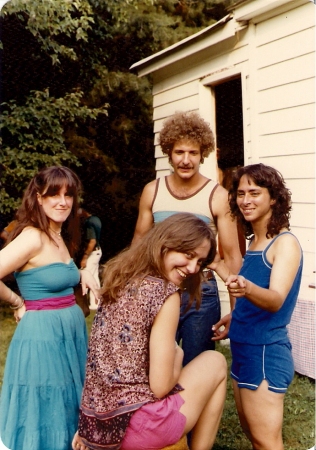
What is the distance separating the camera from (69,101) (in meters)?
7.15

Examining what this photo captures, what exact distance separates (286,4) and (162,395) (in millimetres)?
3768

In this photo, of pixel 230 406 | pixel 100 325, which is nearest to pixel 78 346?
pixel 100 325

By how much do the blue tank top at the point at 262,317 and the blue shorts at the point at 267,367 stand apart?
33 mm

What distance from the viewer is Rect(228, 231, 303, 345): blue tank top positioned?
228cm

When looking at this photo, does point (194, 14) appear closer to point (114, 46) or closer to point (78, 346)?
point (114, 46)

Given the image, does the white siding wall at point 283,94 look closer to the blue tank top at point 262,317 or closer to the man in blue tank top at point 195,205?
the man in blue tank top at point 195,205

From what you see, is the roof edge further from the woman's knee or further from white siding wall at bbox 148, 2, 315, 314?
the woman's knee

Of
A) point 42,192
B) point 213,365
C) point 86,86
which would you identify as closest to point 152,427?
point 213,365

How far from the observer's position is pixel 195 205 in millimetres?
2869

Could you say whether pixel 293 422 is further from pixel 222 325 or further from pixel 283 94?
pixel 283 94

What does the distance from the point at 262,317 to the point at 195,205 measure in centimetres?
80

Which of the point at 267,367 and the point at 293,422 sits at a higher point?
the point at 267,367

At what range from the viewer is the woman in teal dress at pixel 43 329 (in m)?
2.65

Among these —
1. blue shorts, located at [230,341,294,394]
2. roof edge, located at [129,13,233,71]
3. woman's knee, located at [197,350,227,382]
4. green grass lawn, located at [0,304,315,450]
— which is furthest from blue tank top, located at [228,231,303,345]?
roof edge, located at [129,13,233,71]
